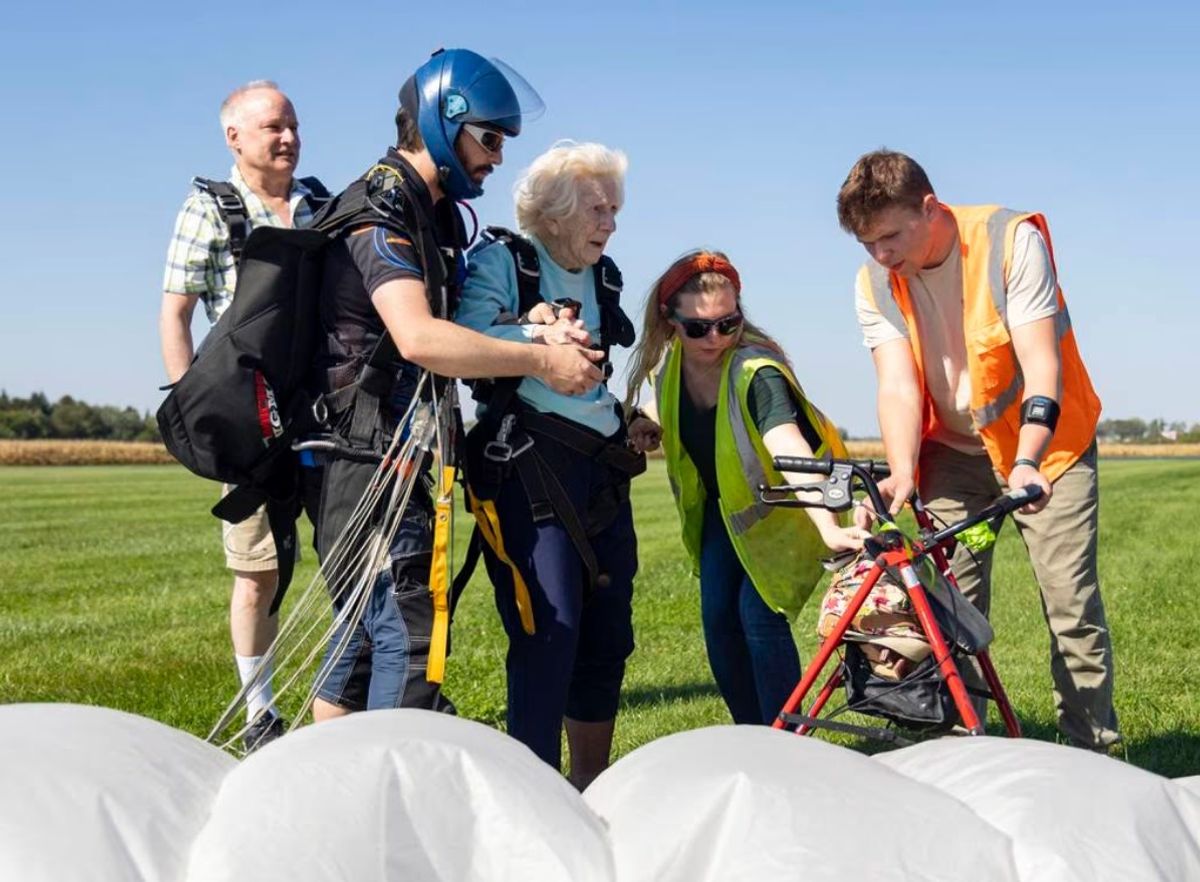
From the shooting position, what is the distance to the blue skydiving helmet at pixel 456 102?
11.7ft

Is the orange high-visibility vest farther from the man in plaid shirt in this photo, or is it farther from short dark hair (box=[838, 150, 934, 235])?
the man in plaid shirt

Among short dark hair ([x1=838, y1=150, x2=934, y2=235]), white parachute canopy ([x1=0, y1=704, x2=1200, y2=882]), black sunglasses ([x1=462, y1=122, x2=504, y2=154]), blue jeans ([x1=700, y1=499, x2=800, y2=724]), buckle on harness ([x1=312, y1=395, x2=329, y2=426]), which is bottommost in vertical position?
blue jeans ([x1=700, y1=499, x2=800, y2=724])

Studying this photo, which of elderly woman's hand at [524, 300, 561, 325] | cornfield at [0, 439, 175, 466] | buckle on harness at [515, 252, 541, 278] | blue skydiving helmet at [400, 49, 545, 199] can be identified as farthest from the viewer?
cornfield at [0, 439, 175, 466]

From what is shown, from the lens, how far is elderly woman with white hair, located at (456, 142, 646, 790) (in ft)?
12.5

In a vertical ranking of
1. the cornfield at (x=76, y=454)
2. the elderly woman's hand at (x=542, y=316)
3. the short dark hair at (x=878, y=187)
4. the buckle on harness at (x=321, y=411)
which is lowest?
the cornfield at (x=76, y=454)

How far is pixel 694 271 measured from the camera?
4355mm

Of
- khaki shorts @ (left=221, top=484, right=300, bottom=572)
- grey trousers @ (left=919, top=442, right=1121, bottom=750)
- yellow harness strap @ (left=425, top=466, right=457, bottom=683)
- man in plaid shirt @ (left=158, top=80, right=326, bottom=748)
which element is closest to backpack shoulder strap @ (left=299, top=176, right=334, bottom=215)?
man in plaid shirt @ (left=158, top=80, right=326, bottom=748)

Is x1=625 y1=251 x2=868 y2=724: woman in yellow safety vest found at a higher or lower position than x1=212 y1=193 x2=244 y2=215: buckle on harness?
lower

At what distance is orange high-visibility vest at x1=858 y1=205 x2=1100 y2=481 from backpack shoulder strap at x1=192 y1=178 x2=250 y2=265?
218cm

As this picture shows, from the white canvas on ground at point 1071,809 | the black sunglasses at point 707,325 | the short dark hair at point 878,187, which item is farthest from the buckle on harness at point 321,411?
the white canvas on ground at point 1071,809

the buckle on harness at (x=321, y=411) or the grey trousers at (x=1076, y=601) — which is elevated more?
the buckle on harness at (x=321, y=411)

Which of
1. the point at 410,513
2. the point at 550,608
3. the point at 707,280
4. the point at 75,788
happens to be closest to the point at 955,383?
the point at 707,280

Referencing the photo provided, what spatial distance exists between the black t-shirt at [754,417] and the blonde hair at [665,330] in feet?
0.43

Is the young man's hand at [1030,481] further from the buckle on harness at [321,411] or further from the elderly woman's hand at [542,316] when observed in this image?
the buckle on harness at [321,411]
